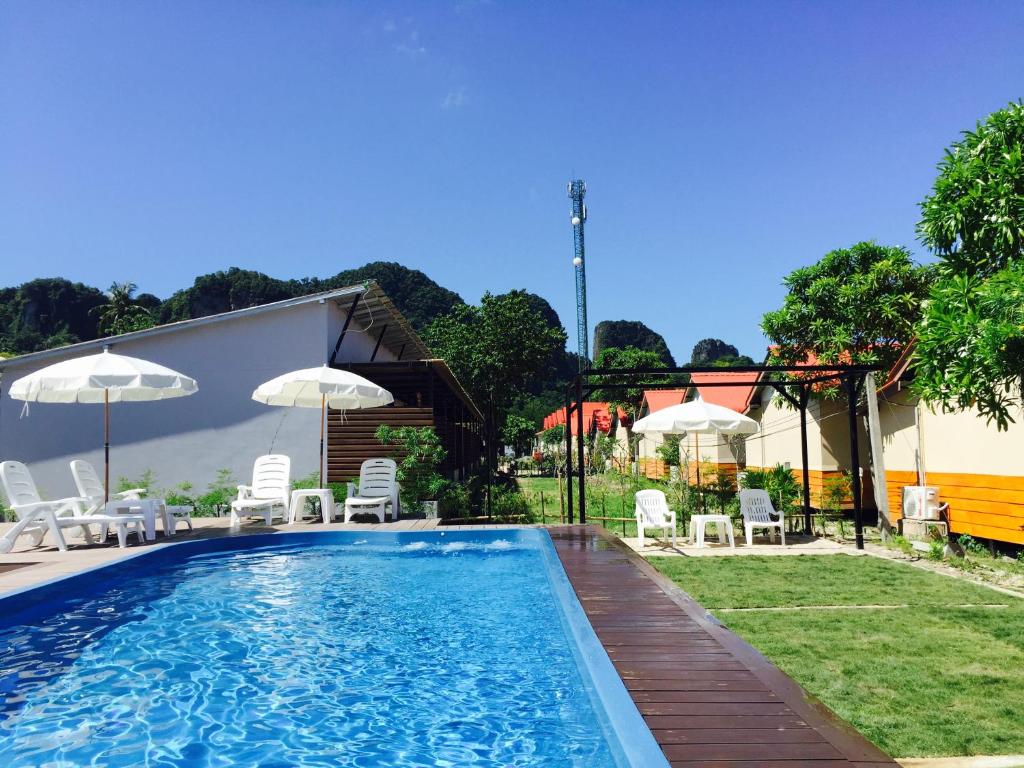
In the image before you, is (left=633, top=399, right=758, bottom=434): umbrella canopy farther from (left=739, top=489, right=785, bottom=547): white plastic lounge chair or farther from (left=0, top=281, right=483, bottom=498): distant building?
(left=0, top=281, right=483, bottom=498): distant building

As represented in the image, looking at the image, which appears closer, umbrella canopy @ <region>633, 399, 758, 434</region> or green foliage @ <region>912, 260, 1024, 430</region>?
green foliage @ <region>912, 260, 1024, 430</region>

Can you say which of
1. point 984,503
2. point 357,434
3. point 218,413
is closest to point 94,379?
point 218,413

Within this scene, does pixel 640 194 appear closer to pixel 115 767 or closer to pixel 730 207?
pixel 730 207

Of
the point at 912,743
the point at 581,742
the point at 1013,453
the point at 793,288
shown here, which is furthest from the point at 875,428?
the point at 581,742

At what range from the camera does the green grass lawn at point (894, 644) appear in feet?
11.1

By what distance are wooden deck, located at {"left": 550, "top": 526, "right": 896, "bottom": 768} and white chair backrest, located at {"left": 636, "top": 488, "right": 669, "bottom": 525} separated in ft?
16.7

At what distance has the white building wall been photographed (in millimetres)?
13438

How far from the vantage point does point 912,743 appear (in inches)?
124

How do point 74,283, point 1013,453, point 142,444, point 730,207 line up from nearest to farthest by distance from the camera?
point 1013,453, point 142,444, point 730,207, point 74,283

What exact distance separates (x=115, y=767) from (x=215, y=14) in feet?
39.9

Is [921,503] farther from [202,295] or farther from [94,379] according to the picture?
[202,295]

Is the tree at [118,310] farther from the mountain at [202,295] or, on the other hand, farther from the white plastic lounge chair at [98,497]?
the white plastic lounge chair at [98,497]

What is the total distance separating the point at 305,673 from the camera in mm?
4289

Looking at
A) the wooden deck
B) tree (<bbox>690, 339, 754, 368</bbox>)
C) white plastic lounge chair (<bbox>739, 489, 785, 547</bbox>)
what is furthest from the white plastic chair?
tree (<bbox>690, 339, 754, 368</bbox>)
